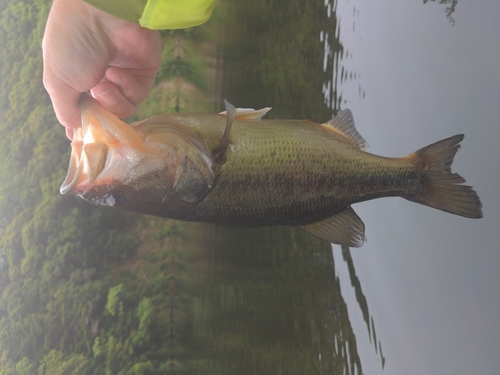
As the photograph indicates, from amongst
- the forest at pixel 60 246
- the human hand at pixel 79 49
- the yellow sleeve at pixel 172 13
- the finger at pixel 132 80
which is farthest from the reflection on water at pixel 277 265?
the human hand at pixel 79 49

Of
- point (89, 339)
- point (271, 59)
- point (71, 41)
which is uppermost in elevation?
point (271, 59)

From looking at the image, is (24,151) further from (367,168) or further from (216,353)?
(367,168)

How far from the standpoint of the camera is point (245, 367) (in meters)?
6.64

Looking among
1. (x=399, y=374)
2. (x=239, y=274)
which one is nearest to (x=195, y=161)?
(x=399, y=374)

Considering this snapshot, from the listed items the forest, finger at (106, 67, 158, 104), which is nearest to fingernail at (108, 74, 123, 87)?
finger at (106, 67, 158, 104)

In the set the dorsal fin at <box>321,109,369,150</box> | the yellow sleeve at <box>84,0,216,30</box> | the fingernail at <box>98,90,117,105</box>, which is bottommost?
the dorsal fin at <box>321,109,369,150</box>

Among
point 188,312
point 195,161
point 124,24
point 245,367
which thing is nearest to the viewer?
point 195,161

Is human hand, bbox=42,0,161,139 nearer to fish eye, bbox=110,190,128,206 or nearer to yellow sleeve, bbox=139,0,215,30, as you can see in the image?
yellow sleeve, bbox=139,0,215,30

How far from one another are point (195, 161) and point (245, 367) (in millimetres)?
5962

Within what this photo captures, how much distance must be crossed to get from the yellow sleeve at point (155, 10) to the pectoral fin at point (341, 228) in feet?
2.88

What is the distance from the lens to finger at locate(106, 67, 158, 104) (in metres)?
1.73

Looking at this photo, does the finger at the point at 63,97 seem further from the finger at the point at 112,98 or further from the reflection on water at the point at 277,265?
the reflection on water at the point at 277,265

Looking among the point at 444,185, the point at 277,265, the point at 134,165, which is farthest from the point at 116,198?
the point at 277,265

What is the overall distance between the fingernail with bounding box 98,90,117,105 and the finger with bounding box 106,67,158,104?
2.2 inches
